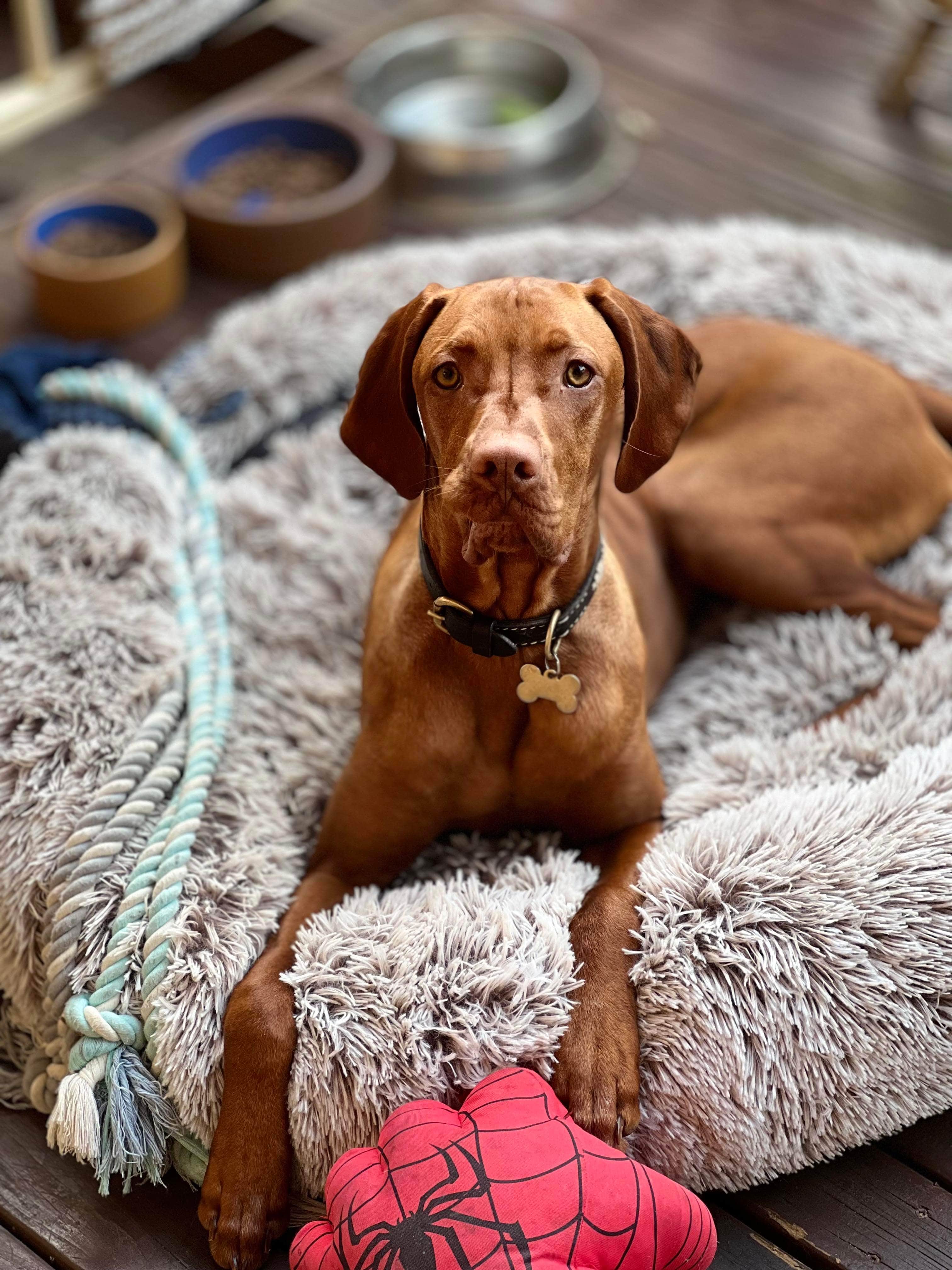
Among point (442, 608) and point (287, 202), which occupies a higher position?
point (442, 608)

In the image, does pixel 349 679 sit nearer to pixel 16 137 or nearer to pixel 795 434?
pixel 795 434

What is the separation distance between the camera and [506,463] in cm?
171

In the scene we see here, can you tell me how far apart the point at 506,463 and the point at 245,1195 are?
1.14 m

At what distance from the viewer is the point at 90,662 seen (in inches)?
96.7

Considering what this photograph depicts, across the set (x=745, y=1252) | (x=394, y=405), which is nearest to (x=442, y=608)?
(x=394, y=405)

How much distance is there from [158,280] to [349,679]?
5.64 ft

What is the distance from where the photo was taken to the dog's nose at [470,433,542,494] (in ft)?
5.60

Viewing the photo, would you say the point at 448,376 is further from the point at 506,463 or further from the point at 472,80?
the point at 472,80

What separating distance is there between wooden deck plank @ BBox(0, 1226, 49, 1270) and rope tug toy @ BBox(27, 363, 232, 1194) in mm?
141

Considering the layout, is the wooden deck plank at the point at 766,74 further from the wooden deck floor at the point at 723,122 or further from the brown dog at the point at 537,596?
the brown dog at the point at 537,596

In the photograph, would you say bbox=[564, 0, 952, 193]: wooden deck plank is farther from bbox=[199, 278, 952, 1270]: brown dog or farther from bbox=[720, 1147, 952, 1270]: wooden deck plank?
bbox=[720, 1147, 952, 1270]: wooden deck plank

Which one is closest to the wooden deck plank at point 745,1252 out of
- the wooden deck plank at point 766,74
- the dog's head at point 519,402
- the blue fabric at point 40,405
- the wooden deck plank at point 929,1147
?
the wooden deck plank at point 929,1147

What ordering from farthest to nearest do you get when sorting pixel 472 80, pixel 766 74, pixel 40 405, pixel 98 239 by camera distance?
pixel 766 74 < pixel 472 80 < pixel 98 239 < pixel 40 405

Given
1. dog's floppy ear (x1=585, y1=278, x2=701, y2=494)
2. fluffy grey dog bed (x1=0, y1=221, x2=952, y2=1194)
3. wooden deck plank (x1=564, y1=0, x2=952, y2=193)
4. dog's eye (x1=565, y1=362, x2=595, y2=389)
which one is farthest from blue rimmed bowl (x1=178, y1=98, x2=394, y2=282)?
dog's eye (x1=565, y1=362, x2=595, y2=389)
